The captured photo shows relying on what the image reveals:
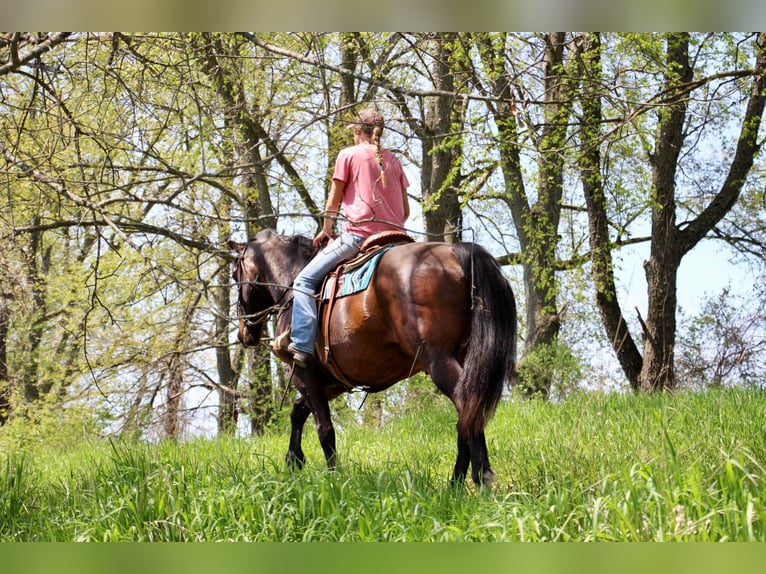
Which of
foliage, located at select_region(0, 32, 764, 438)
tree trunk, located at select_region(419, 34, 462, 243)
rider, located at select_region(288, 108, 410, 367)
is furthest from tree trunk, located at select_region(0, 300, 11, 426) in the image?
tree trunk, located at select_region(419, 34, 462, 243)

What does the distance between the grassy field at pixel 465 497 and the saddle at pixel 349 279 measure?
3.05 ft

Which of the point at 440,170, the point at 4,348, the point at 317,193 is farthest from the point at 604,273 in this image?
the point at 4,348

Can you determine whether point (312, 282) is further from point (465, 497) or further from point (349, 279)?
point (465, 497)

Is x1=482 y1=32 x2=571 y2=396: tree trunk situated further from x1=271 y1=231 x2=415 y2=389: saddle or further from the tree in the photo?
x1=271 y1=231 x2=415 y2=389: saddle

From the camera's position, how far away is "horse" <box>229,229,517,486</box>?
4707 millimetres

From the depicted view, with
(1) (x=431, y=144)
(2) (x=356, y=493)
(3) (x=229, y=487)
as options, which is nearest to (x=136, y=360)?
(1) (x=431, y=144)

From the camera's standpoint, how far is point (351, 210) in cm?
591

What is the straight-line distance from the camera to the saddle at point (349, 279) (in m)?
5.47

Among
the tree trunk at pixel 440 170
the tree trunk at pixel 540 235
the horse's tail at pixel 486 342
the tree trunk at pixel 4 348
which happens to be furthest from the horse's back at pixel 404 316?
the tree trunk at pixel 540 235

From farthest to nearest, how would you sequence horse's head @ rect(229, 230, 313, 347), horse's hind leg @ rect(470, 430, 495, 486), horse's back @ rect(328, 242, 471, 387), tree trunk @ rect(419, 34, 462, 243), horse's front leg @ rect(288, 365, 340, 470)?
tree trunk @ rect(419, 34, 462, 243) < horse's head @ rect(229, 230, 313, 347) < horse's front leg @ rect(288, 365, 340, 470) < horse's back @ rect(328, 242, 471, 387) < horse's hind leg @ rect(470, 430, 495, 486)

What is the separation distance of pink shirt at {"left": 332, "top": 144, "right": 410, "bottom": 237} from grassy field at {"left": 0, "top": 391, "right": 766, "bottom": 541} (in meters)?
1.95

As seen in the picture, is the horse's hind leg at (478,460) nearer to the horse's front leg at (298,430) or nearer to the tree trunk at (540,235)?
the horse's front leg at (298,430)

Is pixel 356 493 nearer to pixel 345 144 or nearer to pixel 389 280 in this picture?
pixel 389 280

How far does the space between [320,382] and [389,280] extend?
4.72 ft
